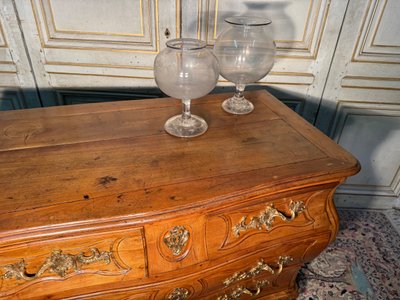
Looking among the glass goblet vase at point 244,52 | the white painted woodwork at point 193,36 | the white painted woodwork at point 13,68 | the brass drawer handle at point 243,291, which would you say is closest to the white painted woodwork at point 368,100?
the white painted woodwork at point 193,36

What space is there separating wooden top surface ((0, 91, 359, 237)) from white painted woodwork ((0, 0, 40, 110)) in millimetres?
320

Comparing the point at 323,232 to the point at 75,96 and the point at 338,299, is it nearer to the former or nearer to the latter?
the point at 338,299

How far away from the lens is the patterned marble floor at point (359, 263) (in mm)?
1168

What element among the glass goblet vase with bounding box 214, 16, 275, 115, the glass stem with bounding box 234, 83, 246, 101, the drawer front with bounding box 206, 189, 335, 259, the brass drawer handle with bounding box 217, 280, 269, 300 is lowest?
the brass drawer handle with bounding box 217, 280, 269, 300

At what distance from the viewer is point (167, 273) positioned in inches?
27.2

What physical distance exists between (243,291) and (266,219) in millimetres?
317

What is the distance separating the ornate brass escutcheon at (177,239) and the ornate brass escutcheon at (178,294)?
15 cm

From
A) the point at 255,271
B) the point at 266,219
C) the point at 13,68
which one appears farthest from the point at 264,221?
the point at 13,68

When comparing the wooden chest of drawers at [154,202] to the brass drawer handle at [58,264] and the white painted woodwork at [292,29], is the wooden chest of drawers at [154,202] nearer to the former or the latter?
the brass drawer handle at [58,264]

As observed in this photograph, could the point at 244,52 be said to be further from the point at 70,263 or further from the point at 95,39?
the point at 70,263

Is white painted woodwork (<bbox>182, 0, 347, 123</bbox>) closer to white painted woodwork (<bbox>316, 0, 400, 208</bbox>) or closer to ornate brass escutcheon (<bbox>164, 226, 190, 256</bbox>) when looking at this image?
white painted woodwork (<bbox>316, 0, 400, 208</bbox>)

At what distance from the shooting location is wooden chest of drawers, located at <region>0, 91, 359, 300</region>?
583 millimetres

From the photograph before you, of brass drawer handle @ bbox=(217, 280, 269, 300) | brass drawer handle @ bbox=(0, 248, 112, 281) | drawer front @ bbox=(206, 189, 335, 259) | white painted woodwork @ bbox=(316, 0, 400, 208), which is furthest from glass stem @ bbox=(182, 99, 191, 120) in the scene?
white painted woodwork @ bbox=(316, 0, 400, 208)


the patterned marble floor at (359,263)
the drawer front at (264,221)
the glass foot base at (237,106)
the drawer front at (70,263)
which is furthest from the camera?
the patterned marble floor at (359,263)
